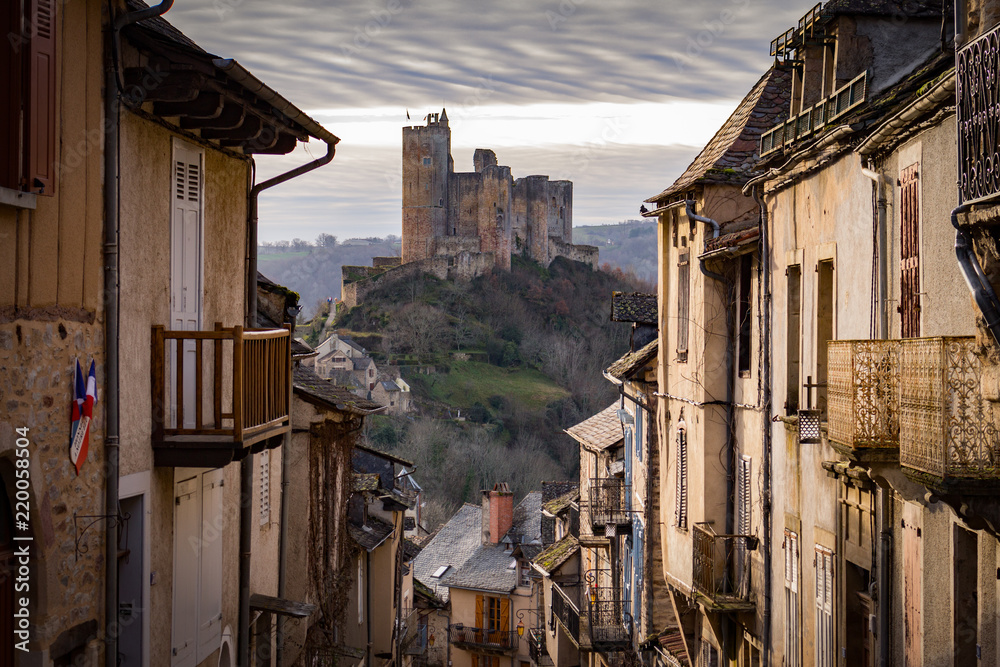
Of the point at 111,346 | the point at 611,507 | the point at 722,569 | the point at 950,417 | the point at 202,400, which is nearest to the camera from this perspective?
the point at 950,417

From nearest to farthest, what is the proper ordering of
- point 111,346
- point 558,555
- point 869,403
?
point 111,346, point 869,403, point 558,555

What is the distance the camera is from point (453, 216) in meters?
89.8

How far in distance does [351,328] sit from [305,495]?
67588 millimetres

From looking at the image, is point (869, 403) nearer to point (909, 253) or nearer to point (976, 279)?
point (909, 253)

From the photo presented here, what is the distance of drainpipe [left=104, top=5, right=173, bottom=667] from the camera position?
7.23 m

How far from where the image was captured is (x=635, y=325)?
21.0 m

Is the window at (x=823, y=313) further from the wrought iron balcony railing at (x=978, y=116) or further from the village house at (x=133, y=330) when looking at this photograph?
the village house at (x=133, y=330)

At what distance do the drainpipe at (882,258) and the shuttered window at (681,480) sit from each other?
6.88 meters

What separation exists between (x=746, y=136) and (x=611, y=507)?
9759 mm

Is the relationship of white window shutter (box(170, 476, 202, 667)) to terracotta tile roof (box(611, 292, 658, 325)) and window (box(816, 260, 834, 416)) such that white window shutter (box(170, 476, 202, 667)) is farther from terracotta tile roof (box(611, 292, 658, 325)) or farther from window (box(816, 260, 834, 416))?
terracotta tile roof (box(611, 292, 658, 325))

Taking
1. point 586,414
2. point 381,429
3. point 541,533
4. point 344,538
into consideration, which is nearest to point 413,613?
point 541,533

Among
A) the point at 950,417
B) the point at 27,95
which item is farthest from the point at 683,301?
the point at 27,95

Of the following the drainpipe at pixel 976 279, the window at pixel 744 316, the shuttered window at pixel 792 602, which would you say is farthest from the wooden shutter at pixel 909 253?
the window at pixel 744 316

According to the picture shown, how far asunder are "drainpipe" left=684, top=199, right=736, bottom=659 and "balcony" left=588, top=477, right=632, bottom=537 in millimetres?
6394
